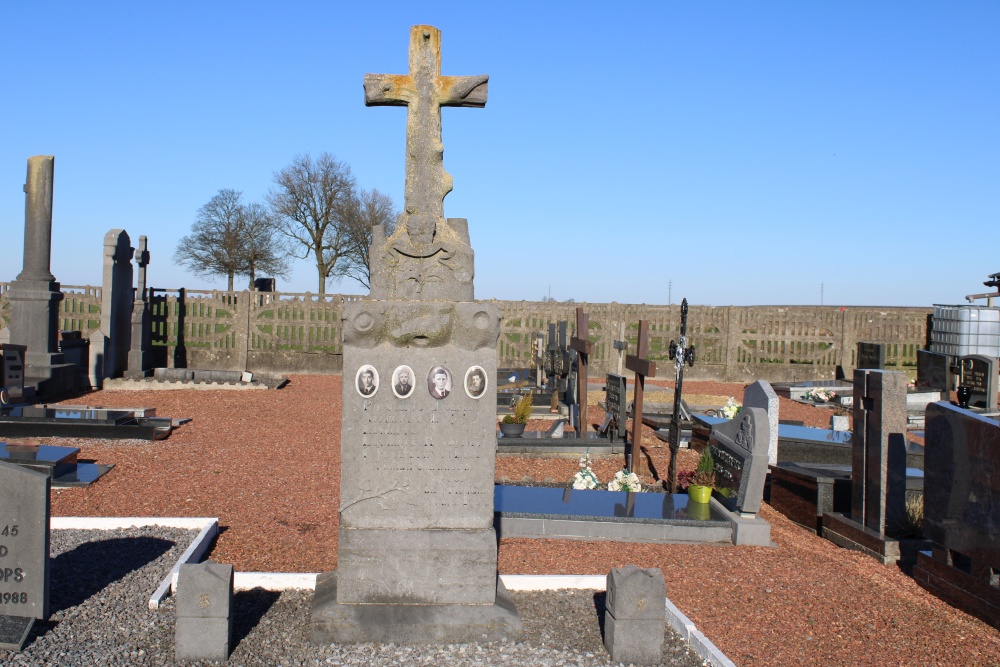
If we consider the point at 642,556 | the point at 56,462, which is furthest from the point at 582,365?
the point at 56,462

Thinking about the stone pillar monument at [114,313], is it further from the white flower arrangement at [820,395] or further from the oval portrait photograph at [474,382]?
Result: the white flower arrangement at [820,395]

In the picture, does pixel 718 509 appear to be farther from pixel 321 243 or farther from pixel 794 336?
pixel 321 243

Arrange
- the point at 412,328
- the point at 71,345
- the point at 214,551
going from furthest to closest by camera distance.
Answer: the point at 71,345 → the point at 214,551 → the point at 412,328

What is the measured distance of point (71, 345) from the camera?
17.2 meters

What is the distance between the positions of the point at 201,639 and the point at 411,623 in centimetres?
119

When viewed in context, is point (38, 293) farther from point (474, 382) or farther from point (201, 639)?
point (474, 382)

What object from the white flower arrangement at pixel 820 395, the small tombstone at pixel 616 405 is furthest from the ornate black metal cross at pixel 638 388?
the white flower arrangement at pixel 820 395

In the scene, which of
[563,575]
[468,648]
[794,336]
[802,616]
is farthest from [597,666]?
[794,336]

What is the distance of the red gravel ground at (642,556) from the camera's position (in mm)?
5523

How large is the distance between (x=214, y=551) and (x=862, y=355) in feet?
53.7

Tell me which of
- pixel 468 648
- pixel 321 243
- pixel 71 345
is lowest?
pixel 468 648

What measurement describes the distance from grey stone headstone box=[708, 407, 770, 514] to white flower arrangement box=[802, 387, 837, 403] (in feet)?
36.6

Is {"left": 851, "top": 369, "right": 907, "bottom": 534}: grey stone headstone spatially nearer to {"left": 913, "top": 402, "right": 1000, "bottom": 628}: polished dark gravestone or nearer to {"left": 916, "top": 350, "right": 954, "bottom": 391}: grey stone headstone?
{"left": 913, "top": 402, "right": 1000, "bottom": 628}: polished dark gravestone

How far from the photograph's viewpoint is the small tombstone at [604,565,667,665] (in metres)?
4.95
